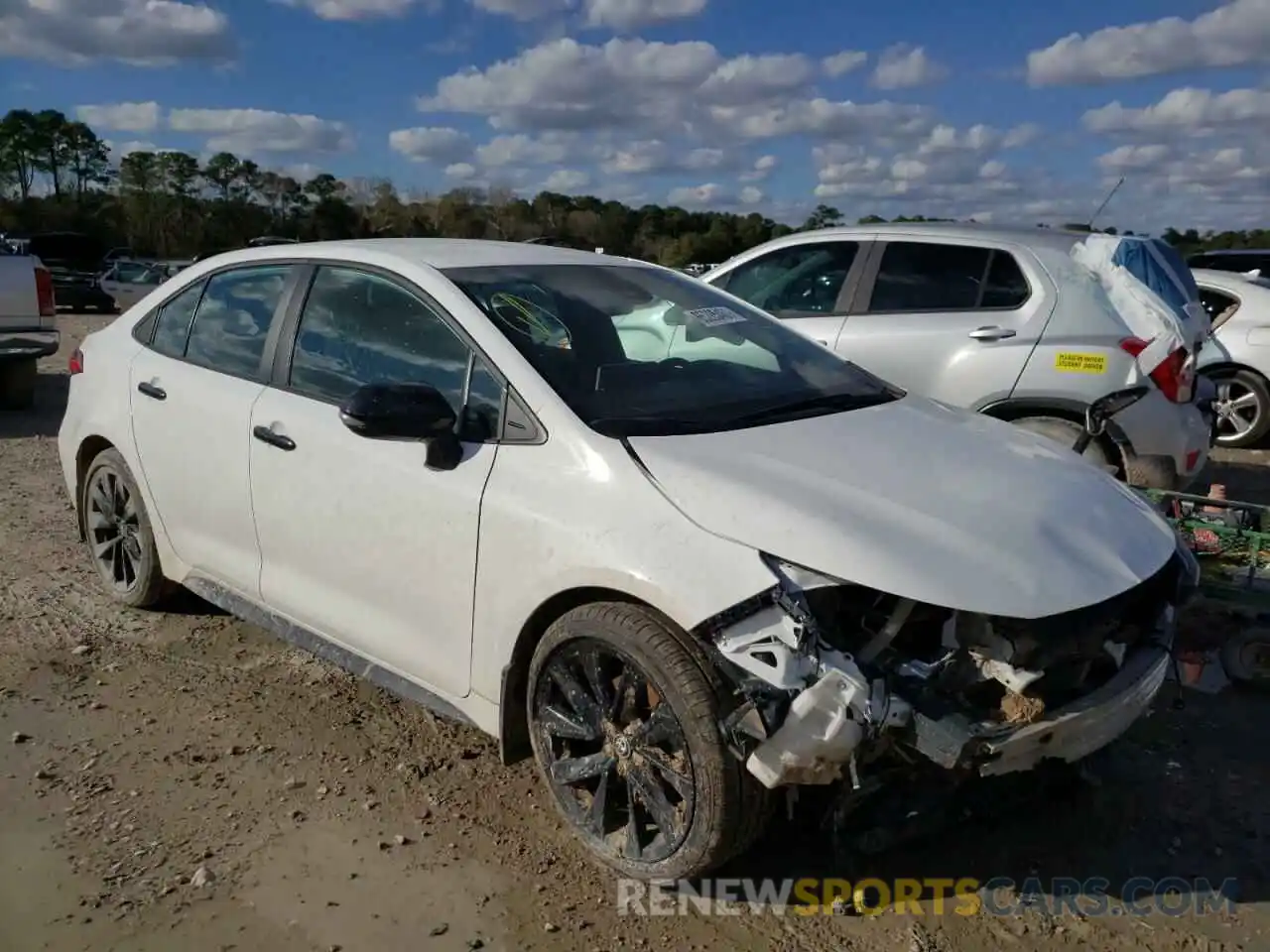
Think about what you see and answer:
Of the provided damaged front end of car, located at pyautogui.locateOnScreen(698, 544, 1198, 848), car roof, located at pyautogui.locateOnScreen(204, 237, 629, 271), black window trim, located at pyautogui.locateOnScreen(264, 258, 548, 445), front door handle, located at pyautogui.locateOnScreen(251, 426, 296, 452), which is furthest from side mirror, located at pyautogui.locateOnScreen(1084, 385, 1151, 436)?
front door handle, located at pyautogui.locateOnScreen(251, 426, 296, 452)

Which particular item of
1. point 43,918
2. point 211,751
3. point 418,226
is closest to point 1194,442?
point 211,751

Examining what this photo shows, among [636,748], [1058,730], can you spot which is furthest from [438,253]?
[1058,730]

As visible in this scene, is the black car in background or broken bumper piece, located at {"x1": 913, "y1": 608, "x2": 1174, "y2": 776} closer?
broken bumper piece, located at {"x1": 913, "y1": 608, "x2": 1174, "y2": 776}

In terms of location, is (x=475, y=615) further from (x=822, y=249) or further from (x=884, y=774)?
(x=822, y=249)

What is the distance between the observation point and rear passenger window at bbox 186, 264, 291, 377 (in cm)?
423

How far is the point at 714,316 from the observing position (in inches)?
163

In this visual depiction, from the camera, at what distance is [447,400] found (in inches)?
136

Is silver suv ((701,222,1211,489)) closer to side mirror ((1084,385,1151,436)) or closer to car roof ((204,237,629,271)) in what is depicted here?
side mirror ((1084,385,1151,436))

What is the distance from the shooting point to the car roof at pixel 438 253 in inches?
155

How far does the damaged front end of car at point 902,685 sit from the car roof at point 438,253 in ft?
5.97

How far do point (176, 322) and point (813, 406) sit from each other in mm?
2784

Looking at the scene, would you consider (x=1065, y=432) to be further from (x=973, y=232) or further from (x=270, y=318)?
(x=270, y=318)

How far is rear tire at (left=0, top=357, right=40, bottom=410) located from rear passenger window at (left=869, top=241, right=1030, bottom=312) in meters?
7.88

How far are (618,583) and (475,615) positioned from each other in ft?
1.97
